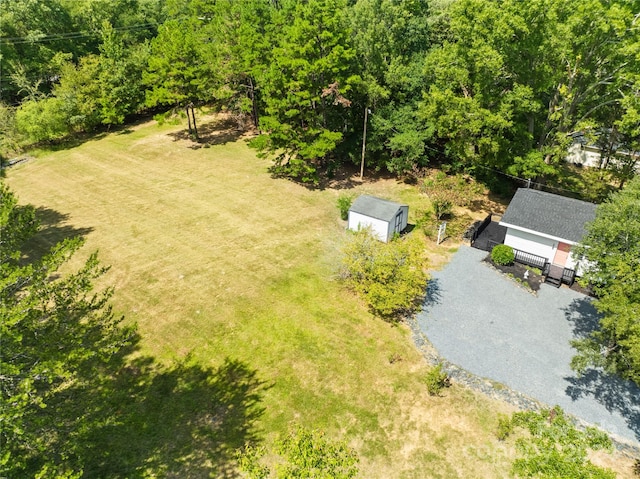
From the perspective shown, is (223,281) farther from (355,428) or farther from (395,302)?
(355,428)

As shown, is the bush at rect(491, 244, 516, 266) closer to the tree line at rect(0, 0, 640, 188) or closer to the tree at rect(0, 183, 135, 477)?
the tree line at rect(0, 0, 640, 188)

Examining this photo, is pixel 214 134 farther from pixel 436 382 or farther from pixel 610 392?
pixel 610 392

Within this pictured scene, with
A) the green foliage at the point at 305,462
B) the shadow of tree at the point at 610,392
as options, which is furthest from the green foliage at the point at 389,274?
the green foliage at the point at 305,462

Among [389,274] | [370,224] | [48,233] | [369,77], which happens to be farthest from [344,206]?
[48,233]

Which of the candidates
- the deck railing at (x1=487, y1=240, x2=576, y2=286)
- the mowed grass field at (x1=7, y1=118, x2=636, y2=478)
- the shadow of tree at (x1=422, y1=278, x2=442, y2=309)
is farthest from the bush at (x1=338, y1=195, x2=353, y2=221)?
the deck railing at (x1=487, y1=240, x2=576, y2=286)

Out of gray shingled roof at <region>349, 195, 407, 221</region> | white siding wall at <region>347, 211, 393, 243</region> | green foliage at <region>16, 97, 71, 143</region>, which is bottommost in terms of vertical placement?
white siding wall at <region>347, 211, 393, 243</region>

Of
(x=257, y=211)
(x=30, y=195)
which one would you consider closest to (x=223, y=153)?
(x=257, y=211)

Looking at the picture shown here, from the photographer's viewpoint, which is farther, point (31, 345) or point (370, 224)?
point (370, 224)
